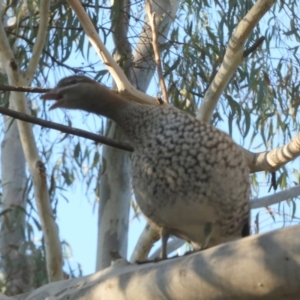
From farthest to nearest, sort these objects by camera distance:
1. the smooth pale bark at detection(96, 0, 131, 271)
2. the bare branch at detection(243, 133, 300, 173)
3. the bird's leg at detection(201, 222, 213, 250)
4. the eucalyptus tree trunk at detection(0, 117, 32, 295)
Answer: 1. the eucalyptus tree trunk at detection(0, 117, 32, 295)
2. the smooth pale bark at detection(96, 0, 131, 271)
3. the bare branch at detection(243, 133, 300, 173)
4. the bird's leg at detection(201, 222, 213, 250)

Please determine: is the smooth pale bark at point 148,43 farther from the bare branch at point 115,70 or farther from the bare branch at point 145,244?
the bare branch at point 115,70

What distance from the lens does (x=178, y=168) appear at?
262 cm

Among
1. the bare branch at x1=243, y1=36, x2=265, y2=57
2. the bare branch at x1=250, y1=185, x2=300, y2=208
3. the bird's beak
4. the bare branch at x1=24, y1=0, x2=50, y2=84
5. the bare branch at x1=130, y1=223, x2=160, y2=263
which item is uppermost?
the bare branch at x1=24, y1=0, x2=50, y2=84

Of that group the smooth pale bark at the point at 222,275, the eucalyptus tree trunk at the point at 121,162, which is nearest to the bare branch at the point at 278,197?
the eucalyptus tree trunk at the point at 121,162

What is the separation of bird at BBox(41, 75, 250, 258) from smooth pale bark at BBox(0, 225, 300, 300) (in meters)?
0.46

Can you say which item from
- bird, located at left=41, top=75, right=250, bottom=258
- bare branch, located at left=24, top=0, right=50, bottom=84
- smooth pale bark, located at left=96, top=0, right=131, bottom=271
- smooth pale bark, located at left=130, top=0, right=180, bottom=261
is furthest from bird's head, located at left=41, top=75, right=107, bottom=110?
smooth pale bark, located at left=96, top=0, right=131, bottom=271

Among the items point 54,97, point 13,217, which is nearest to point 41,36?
point 54,97

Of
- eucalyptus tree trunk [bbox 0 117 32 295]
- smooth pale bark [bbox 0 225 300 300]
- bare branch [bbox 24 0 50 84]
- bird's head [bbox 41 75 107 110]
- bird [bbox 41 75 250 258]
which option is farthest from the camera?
eucalyptus tree trunk [bbox 0 117 32 295]

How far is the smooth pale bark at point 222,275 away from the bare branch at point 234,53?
1925 mm

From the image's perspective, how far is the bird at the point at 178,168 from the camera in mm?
2615

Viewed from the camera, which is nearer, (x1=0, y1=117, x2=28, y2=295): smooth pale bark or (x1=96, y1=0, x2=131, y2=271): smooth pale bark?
(x1=96, y1=0, x2=131, y2=271): smooth pale bark

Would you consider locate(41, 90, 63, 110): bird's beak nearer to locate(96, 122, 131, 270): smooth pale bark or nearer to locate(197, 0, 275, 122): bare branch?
locate(197, 0, 275, 122): bare branch

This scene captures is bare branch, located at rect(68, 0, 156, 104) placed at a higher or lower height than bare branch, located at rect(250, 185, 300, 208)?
higher

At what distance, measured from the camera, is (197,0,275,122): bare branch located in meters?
3.88
